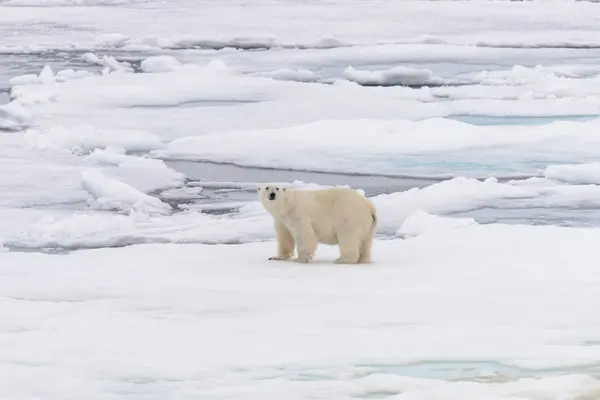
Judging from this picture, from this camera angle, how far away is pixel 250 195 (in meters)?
6.75

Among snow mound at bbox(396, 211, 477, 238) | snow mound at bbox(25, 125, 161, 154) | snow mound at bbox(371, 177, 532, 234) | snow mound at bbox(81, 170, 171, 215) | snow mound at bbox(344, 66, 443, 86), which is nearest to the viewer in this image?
snow mound at bbox(396, 211, 477, 238)

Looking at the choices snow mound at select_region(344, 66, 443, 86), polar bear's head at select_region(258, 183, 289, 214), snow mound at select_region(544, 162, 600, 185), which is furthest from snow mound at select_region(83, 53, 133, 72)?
polar bear's head at select_region(258, 183, 289, 214)

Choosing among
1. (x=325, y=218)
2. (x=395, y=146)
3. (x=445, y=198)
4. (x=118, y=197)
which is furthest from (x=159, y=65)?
(x=325, y=218)

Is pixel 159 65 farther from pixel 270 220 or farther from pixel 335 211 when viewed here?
pixel 335 211

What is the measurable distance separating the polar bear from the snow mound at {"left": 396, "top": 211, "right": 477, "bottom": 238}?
3.37 ft

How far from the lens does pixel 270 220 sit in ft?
19.5

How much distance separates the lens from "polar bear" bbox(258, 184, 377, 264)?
4.39 metres

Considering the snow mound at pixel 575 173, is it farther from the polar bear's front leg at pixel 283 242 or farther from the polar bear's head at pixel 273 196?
the polar bear's head at pixel 273 196

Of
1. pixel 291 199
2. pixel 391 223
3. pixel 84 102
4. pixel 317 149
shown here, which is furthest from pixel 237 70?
pixel 291 199

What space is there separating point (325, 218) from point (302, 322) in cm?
119

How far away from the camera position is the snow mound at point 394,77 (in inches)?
460

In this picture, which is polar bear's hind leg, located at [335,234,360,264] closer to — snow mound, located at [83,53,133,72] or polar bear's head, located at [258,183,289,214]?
polar bear's head, located at [258,183,289,214]

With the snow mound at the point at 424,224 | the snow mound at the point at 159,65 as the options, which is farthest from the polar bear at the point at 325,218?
the snow mound at the point at 159,65

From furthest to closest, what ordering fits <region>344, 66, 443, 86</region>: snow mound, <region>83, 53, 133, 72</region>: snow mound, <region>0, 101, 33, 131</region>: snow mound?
<region>83, 53, 133, 72</region>: snow mound < <region>344, 66, 443, 86</region>: snow mound < <region>0, 101, 33, 131</region>: snow mound
